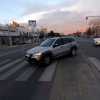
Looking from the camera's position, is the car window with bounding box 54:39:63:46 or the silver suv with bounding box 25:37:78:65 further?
the car window with bounding box 54:39:63:46

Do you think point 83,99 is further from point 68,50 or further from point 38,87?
point 68,50

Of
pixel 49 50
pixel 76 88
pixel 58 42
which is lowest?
pixel 76 88

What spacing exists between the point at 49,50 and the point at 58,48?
1.46 metres

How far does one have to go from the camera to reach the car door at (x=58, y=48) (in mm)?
16359

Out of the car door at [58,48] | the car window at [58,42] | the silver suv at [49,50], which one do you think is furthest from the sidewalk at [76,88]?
the car window at [58,42]

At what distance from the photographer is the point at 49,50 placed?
15.6m

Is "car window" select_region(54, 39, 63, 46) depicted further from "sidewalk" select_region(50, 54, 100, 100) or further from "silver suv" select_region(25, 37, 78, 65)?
"sidewalk" select_region(50, 54, 100, 100)

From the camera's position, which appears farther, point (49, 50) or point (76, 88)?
point (49, 50)

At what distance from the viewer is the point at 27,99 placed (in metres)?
6.91

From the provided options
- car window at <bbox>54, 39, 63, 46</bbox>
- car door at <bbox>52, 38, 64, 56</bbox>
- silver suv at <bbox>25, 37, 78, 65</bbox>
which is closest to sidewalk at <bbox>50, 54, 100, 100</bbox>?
silver suv at <bbox>25, 37, 78, 65</bbox>

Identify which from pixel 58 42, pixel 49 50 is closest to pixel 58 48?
pixel 58 42

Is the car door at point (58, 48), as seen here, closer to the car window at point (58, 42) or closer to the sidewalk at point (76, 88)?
the car window at point (58, 42)

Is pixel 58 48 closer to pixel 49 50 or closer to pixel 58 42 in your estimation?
pixel 58 42

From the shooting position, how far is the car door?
16.4m
